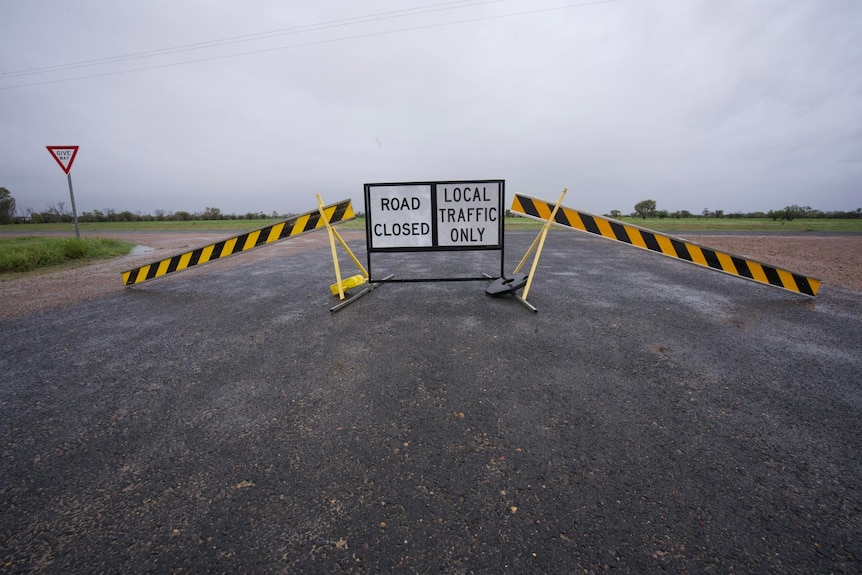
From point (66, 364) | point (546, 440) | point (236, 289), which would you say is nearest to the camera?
point (546, 440)

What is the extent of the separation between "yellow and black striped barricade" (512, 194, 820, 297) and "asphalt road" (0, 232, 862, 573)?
93cm

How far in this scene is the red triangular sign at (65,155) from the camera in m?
11.9

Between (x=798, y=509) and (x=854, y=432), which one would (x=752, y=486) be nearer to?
(x=798, y=509)

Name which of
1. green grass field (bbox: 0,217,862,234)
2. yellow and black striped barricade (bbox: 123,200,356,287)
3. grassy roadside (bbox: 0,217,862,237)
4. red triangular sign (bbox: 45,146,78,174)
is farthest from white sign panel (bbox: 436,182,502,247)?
green grass field (bbox: 0,217,862,234)

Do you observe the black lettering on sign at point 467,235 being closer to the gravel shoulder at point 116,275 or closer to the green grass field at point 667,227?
the gravel shoulder at point 116,275

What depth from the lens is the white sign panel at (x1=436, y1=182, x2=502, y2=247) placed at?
6.18 metres

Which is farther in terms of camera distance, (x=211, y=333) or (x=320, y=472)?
(x=211, y=333)

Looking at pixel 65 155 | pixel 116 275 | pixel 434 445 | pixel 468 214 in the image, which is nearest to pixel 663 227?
pixel 468 214

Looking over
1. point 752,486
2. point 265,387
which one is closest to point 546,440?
point 752,486

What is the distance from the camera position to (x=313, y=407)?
2.92m

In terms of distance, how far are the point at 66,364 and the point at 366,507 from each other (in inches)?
153

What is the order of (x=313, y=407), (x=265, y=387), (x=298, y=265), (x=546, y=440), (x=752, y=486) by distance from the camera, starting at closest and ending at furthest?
(x=752, y=486) < (x=546, y=440) < (x=313, y=407) < (x=265, y=387) < (x=298, y=265)

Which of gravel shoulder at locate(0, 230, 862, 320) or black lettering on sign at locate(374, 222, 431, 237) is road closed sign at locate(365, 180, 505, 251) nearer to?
black lettering on sign at locate(374, 222, 431, 237)

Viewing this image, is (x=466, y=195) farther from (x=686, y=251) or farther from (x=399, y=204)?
(x=686, y=251)
